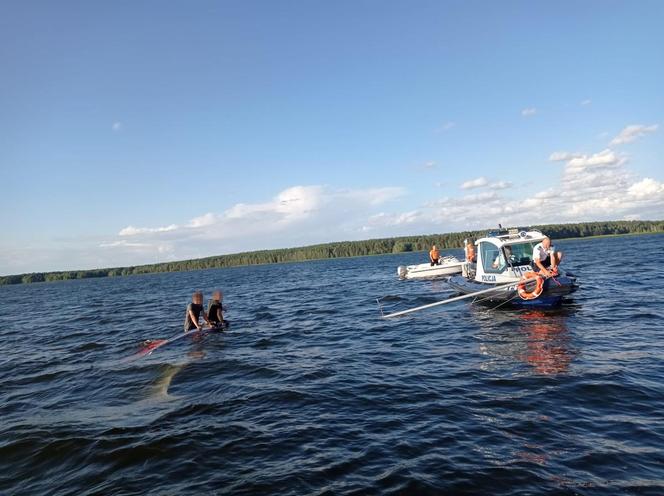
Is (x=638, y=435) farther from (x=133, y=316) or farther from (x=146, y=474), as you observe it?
(x=133, y=316)

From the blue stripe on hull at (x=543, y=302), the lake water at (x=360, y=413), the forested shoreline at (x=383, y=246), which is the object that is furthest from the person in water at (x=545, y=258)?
the forested shoreline at (x=383, y=246)

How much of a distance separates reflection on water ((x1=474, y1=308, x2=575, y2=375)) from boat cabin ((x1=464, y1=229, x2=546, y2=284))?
76.2 inches

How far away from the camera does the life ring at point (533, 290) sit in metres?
15.7

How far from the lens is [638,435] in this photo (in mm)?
6234

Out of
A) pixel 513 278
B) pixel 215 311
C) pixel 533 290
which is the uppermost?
pixel 513 278

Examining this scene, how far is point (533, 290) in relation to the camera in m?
16.1

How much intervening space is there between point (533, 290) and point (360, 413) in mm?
11307

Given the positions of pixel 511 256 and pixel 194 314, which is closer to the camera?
pixel 194 314

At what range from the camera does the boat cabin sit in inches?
703

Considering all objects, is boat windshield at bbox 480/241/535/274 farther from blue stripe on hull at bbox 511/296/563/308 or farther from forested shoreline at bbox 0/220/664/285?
forested shoreline at bbox 0/220/664/285

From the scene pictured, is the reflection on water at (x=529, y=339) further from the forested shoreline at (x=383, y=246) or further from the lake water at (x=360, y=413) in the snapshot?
the forested shoreline at (x=383, y=246)

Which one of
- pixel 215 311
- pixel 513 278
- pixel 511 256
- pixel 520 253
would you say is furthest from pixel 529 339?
pixel 215 311

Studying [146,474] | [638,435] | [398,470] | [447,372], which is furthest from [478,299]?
[146,474]

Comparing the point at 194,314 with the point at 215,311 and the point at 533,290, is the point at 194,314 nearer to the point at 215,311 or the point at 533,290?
the point at 215,311
